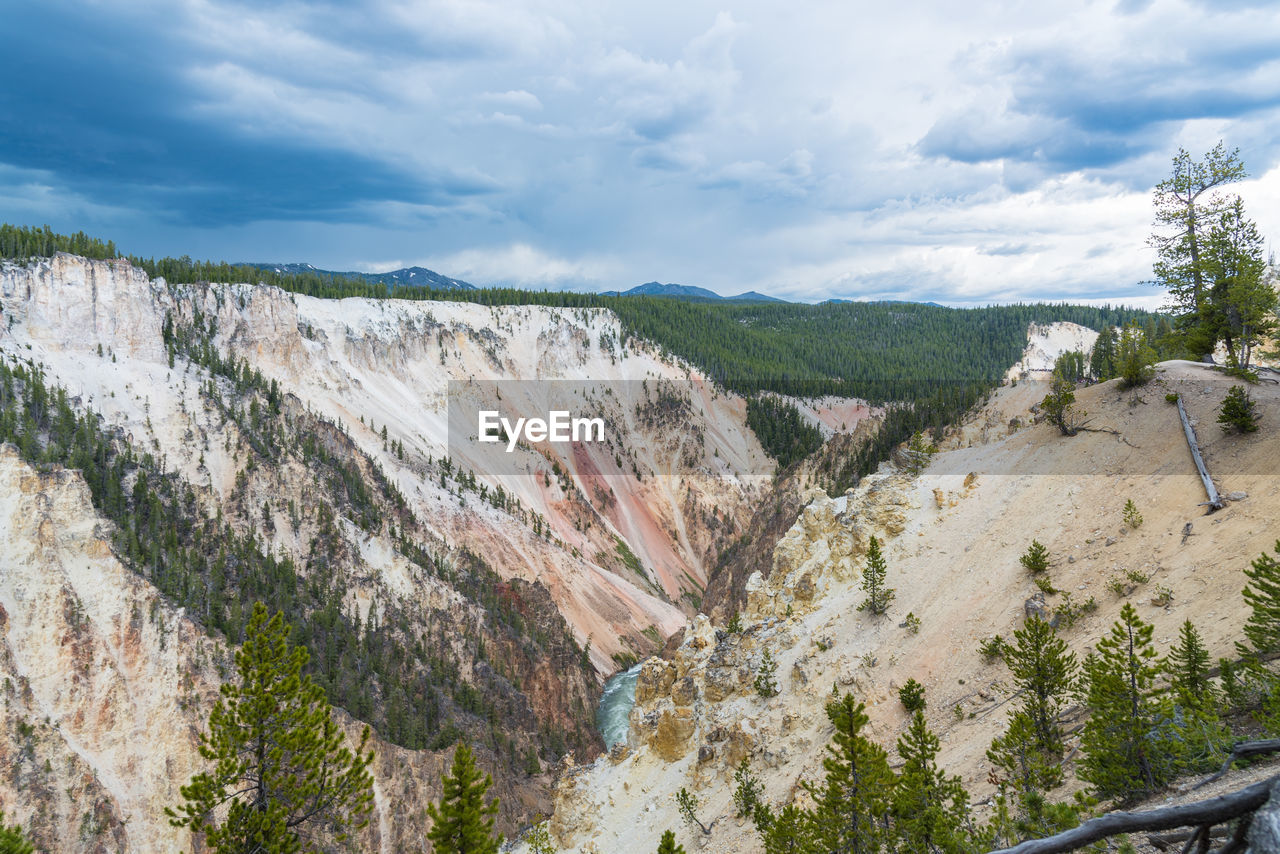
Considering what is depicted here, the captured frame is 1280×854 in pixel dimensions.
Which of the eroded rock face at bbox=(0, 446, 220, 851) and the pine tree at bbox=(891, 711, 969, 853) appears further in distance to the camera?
the eroded rock face at bbox=(0, 446, 220, 851)

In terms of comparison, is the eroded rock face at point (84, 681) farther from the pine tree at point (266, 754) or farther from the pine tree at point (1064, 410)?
the pine tree at point (1064, 410)

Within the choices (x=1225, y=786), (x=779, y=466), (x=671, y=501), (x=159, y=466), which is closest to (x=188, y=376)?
(x=159, y=466)

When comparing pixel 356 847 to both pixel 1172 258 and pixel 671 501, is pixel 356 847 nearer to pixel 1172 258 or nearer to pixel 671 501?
pixel 1172 258

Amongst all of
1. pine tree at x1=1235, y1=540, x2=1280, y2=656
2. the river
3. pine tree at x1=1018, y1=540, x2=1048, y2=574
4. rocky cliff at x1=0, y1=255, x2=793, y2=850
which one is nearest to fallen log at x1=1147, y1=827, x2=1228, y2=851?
pine tree at x1=1235, y1=540, x2=1280, y2=656

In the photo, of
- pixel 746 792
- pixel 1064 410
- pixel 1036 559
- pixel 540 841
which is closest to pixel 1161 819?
pixel 1036 559

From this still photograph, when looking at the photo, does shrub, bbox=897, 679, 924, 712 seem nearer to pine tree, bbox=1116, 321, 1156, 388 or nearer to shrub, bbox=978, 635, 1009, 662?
shrub, bbox=978, 635, 1009, 662

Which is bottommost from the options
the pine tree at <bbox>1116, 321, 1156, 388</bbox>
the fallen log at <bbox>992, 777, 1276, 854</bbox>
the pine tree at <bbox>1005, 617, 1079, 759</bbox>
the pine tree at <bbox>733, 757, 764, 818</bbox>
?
the pine tree at <bbox>733, 757, 764, 818</bbox>

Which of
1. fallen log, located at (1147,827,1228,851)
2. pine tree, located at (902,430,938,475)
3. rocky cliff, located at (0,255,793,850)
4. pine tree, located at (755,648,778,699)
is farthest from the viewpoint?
rocky cliff, located at (0,255,793,850)
